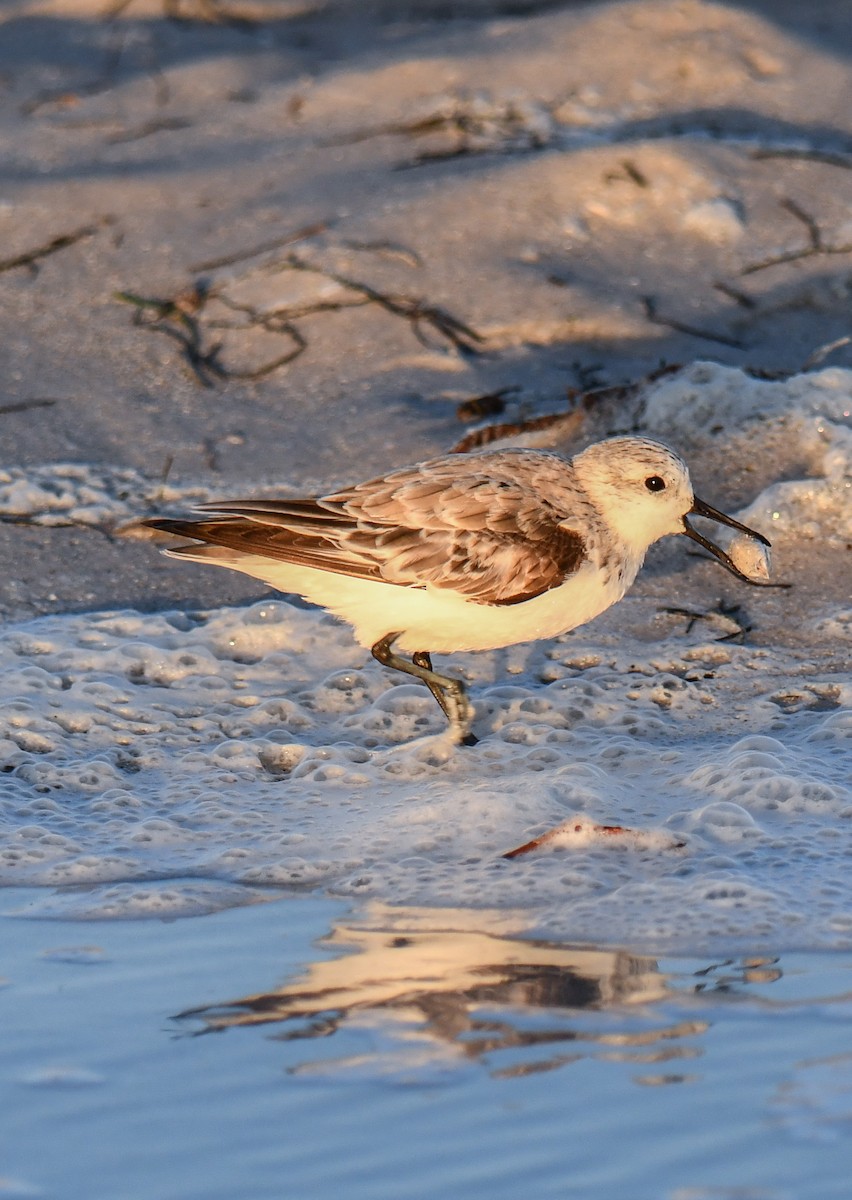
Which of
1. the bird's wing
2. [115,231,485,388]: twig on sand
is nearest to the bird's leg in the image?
the bird's wing

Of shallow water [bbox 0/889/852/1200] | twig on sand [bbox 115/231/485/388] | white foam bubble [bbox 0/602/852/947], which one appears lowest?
white foam bubble [bbox 0/602/852/947]

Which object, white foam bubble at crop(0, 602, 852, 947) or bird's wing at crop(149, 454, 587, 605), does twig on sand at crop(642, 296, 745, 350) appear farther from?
bird's wing at crop(149, 454, 587, 605)

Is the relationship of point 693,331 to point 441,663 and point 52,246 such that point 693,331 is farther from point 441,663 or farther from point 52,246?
point 52,246

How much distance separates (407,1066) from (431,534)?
1.99 metres

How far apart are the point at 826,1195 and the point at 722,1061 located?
18.0 inches

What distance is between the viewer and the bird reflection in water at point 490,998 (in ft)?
11.4

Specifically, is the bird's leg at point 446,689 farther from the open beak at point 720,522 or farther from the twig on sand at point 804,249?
the twig on sand at point 804,249

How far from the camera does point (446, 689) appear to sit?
5.16 metres

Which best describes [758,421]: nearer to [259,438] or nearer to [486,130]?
[259,438]

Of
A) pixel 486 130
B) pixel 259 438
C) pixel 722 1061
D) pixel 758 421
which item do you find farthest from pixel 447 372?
pixel 722 1061

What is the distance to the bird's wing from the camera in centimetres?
496

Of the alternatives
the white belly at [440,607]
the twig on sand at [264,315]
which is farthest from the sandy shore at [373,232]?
the white belly at [440,607]

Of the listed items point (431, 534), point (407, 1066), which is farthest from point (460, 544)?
point (407, 1066)

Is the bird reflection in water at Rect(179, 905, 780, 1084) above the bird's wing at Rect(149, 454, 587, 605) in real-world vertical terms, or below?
below
